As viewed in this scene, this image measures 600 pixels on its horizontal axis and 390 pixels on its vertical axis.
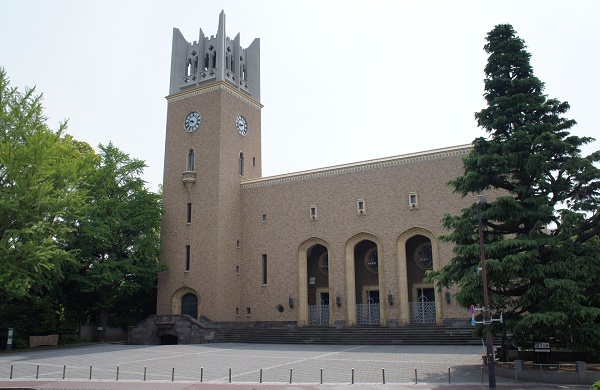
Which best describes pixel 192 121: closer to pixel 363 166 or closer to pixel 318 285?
pixel 363 166

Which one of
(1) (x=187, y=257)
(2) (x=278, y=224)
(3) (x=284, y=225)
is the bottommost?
(1) (x=187, y=257)

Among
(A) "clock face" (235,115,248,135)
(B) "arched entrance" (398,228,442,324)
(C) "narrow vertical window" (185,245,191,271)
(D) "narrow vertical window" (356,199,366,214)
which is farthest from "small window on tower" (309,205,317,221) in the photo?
(C) "narrow vertical window" (185,245,191,271)

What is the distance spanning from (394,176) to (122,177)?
1752 centimetres

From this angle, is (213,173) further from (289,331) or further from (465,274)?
(465,274)

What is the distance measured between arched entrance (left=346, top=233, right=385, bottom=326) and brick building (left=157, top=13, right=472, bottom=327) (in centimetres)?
7

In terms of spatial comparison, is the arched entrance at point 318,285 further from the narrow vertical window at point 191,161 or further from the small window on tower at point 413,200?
the narrow vertical window at point 191,161

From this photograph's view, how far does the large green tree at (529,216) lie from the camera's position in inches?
597

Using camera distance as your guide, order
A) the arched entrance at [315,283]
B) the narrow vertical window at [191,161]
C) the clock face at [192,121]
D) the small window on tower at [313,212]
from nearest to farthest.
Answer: the arched entrance at [315,283]
the small window on tower at [313,212]
the narrow vertical window at [191,161]
the clock face at [192,121]

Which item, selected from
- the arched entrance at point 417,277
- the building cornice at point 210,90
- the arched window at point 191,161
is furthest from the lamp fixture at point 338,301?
the building cornice at point 210,90

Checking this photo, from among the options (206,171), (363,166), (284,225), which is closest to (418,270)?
(363,166)

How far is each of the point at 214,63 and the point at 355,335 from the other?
71.1ft

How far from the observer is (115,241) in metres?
32.2

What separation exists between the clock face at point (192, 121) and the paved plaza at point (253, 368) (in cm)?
1592

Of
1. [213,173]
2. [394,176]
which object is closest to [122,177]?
[213,173]
